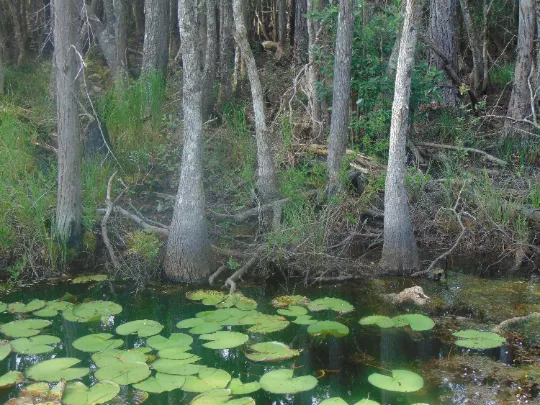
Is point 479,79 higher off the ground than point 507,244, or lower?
higher

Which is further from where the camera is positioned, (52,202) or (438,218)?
(438,218)

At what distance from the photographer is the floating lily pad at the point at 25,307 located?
7.07 meters

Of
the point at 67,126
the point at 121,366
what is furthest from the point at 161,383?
the point at 67,126

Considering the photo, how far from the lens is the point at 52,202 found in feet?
28.6

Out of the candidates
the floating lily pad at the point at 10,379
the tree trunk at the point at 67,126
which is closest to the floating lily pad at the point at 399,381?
the floating lily pad at the point at 10,379

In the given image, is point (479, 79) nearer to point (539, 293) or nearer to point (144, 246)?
point (539, 293)

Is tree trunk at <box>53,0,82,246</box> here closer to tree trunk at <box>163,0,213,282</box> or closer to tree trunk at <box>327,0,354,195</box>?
tree trunk at <box>163,0,213,282</box>

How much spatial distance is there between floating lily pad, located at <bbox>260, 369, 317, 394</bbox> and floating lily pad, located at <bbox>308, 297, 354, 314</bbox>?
1.62 metres

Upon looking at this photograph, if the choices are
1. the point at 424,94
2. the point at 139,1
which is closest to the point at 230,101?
the point at 424,94

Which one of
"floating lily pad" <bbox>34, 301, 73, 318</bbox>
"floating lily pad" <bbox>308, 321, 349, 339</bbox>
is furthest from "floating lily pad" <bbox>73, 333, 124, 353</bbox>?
"floating lily pad" <bbox>308, 321, 349, 339</bbox>

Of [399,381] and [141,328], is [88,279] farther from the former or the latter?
[399,381]

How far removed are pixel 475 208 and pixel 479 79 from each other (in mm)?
5304

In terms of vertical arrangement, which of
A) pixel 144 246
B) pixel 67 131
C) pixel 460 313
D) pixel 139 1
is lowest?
pixel 460 313

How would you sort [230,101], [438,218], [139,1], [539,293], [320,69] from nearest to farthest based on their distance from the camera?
[539,293], [438,218], [320,69], [230,101], [139,1]
